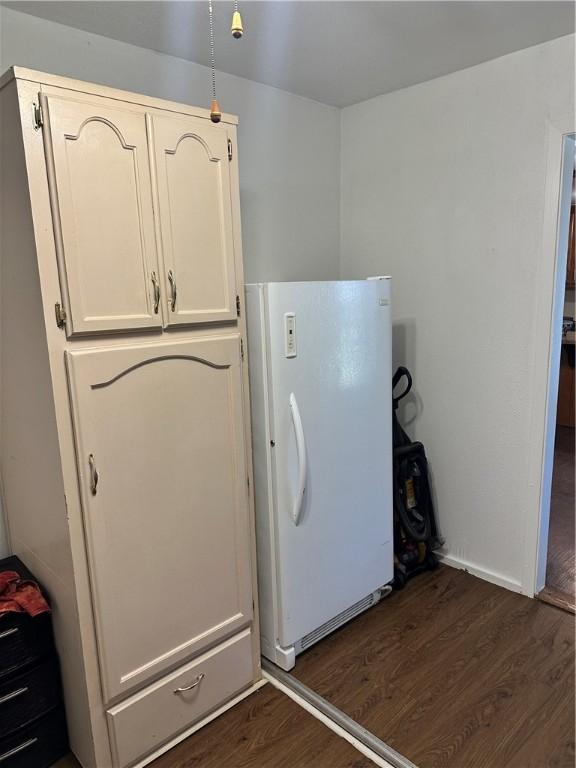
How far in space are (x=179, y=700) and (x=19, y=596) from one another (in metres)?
0.66

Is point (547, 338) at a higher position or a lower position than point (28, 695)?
higher

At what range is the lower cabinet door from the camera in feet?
5.24

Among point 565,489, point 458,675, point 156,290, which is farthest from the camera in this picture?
point 565,489

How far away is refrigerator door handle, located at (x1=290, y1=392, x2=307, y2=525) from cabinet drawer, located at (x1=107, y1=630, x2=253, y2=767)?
52cm

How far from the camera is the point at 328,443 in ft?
7.40

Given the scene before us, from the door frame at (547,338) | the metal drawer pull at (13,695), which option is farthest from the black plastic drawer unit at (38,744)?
the door frame at (547,338)

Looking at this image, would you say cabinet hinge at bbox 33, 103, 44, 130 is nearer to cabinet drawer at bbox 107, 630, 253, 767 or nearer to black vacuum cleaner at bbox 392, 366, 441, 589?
cabinet drawer at bbox 107, 630, 253, 767

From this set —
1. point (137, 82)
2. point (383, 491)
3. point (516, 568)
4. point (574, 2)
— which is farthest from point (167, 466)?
point (574, 2)

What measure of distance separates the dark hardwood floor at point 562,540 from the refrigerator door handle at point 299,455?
1.39 metres

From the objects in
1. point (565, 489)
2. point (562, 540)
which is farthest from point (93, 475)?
point (565, 489)

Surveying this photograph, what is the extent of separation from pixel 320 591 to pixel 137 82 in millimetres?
2243

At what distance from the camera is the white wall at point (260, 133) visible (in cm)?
195

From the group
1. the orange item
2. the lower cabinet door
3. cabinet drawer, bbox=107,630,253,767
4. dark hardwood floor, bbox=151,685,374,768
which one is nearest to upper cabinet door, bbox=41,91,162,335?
the lower cabinet door

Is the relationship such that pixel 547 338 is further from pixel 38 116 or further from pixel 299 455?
pixel 38 116
